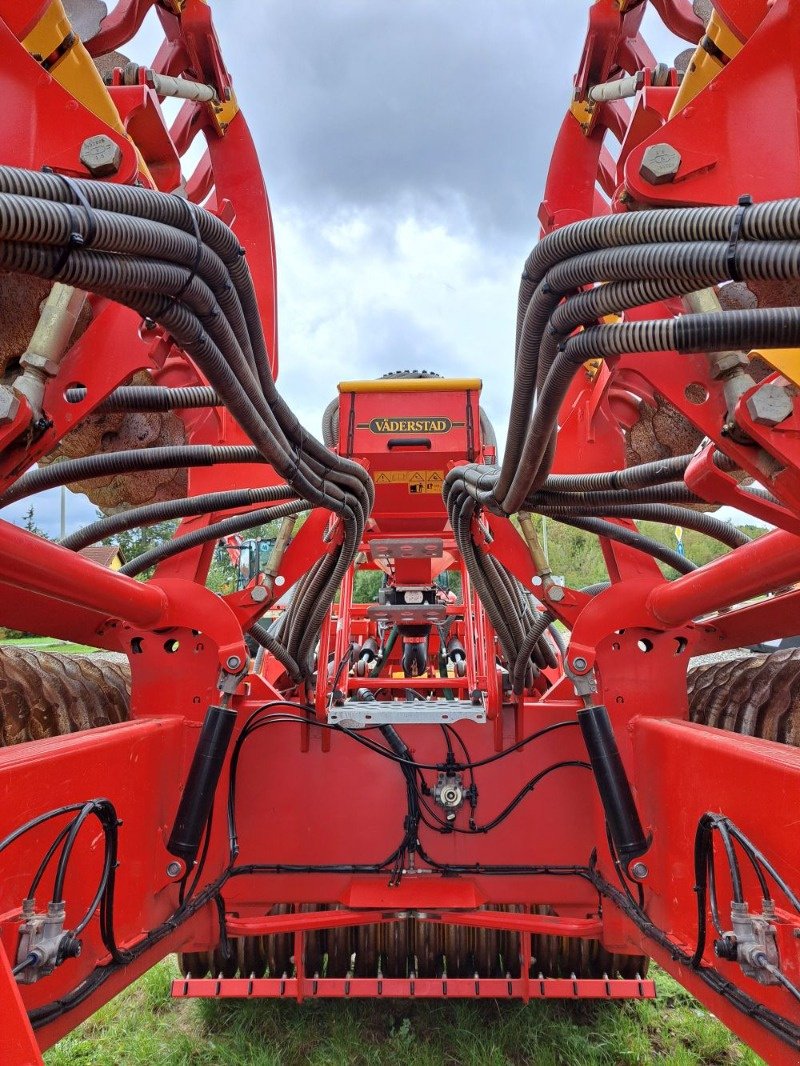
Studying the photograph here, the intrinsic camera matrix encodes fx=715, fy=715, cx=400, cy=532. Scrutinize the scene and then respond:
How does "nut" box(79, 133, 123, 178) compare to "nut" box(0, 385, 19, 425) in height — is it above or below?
above

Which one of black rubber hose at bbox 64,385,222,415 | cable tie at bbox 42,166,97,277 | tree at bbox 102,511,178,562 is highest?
tree at bbox 102,511,178,562

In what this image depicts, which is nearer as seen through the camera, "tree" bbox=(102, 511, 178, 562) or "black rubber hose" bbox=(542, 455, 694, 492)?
"black rubber hose" bbox=(542, 455, 694, 492)

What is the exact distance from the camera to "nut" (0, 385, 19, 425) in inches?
48.8

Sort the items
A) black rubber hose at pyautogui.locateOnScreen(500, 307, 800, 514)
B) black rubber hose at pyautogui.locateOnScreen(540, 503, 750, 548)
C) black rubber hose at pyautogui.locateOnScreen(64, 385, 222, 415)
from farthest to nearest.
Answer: black rubber hose at pyautogui.locateOnScreen(540, 503, 750, 548) < black rubber hose at pyautogui.locateOnScreen(64, 385, 222, 415) < black rubber hose at pyautogui.locateOnScreen(500, 307, 800, 514)

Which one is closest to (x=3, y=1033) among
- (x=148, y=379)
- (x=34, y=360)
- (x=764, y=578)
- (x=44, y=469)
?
(x=34, y=360)

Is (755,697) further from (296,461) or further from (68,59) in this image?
(68,59)

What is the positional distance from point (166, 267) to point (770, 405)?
3.65 feet

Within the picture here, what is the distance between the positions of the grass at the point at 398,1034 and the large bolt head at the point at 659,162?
115 inches

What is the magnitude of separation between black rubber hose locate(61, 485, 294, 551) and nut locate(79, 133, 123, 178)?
1.41 m

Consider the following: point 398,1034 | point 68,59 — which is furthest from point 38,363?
point 398,1034

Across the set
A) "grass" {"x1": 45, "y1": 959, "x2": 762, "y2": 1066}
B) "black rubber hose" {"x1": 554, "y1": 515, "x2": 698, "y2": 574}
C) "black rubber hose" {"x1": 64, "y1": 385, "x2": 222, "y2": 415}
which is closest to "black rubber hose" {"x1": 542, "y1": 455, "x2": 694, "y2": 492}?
"black rubber hose" {"x1": 554, "y1": 515, "x2": 698, "y2": 574}

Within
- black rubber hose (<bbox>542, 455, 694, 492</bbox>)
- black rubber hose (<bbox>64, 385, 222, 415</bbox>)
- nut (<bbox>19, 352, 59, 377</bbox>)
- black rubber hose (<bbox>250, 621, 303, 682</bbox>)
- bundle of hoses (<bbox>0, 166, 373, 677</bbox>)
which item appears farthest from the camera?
black rubber hose (<bbox>250, 621, 303, 682</bbox>)

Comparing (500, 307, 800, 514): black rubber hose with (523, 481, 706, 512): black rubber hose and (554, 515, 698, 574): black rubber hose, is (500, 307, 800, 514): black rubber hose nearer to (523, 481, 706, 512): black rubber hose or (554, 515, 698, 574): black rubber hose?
(523, 481, 706, 512): black rubber hose

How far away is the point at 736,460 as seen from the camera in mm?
1423
